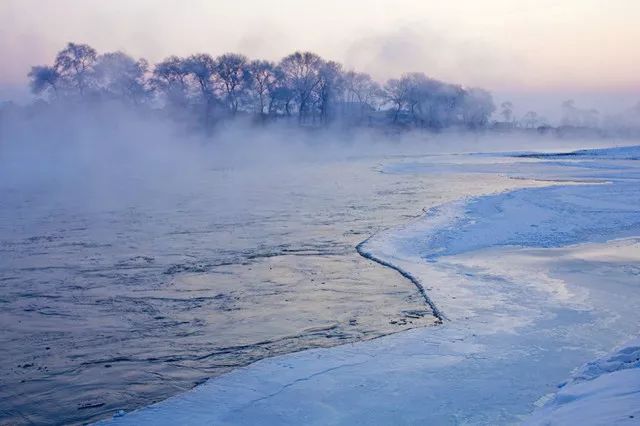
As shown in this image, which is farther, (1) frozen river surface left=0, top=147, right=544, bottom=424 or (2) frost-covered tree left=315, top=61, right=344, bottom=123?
(2) frost-covered tree left=315, top=61, right=344, bottom=123

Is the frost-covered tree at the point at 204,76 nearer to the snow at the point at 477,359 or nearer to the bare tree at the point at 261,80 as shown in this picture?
the bare tree at the point at 261,80

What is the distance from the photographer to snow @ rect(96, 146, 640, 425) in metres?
4.82

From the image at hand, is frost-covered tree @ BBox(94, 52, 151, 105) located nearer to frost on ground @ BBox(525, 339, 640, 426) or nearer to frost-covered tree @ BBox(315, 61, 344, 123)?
frost-covered tree @ BBox(315, 61, 344, 123)

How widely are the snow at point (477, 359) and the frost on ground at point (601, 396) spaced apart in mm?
16

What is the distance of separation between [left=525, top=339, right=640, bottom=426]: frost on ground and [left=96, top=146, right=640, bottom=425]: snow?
0.02 metres

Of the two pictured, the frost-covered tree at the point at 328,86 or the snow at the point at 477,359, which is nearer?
the snow at the point at 477,359

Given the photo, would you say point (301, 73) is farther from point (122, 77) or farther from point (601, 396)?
point (601, 396)

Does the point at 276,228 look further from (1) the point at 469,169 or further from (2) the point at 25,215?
(1) the point at 469,169

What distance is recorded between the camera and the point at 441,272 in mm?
9641

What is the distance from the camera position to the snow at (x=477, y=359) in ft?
15.8

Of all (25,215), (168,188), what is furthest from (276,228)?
(168,188)

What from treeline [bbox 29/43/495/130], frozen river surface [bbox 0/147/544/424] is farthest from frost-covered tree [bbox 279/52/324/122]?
frozen river surface [bbox 0/147/544/424]

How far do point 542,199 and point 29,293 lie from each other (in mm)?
14506

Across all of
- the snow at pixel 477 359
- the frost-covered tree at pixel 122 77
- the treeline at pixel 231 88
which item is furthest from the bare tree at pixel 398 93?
the snow at pixel 477 359
